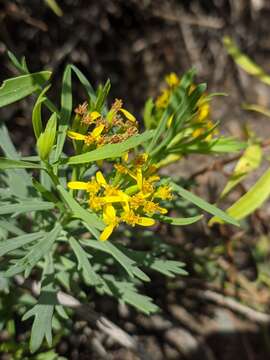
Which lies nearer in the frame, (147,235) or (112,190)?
(112,190)

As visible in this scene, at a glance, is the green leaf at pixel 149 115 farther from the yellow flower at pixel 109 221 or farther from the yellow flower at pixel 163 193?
the yellow flower at pixel 109 221

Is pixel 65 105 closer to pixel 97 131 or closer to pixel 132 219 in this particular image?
pixel 97 131

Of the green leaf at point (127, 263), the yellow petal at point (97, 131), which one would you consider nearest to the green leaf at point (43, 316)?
the green leaf at point (127, 263)

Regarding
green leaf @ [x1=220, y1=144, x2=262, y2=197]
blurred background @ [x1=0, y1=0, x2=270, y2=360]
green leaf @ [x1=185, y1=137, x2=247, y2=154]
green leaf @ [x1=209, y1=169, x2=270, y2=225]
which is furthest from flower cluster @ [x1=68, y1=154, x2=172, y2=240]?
blurred background @ [x1=0, y1=0, x2=270, y2=360]

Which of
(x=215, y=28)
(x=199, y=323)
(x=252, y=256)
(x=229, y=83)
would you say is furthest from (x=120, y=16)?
(x=199, y=323)

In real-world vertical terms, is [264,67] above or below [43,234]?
above

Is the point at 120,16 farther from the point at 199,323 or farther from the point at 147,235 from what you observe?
the point at 199,323

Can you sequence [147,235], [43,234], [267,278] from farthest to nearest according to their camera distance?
[267,278], [147,235], [43,234]
